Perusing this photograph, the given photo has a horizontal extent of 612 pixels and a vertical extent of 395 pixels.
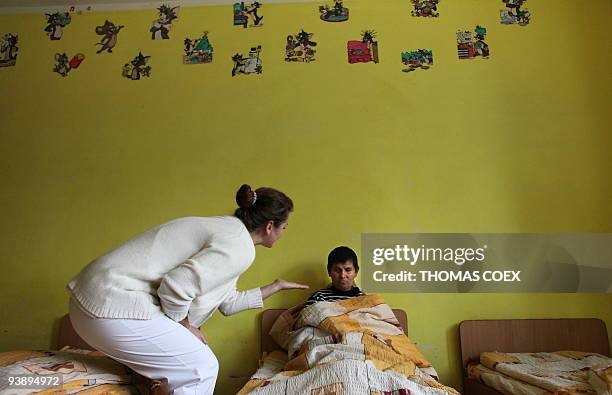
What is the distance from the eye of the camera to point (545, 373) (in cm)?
160

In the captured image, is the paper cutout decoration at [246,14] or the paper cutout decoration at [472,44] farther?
the paper cutout decoration at [246,14]

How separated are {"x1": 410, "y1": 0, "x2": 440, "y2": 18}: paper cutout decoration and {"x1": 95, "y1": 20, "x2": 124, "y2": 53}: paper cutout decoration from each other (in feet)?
5.01

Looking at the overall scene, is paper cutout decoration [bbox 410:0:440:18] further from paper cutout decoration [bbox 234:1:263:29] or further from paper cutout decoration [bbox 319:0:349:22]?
paper cutout decoration [bbox 234:1:263:29]

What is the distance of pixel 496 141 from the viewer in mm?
2240

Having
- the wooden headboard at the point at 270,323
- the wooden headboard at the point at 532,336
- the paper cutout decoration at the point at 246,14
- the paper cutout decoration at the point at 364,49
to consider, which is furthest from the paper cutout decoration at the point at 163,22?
the wooden headboard at the point at 532,336

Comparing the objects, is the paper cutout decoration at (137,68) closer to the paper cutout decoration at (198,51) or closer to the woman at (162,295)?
the paper cutout decoration at (198,51)

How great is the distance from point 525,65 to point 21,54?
101 inches

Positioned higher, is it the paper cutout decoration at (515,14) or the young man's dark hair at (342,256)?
the paper cutout decoration at (515,14)

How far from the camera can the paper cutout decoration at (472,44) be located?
2332 mm

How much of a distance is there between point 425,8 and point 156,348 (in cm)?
205

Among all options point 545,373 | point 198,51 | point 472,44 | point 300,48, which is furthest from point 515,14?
point 545,373

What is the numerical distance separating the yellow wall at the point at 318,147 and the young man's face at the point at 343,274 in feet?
0.42

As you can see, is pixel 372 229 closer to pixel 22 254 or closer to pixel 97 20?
pixel 22 254

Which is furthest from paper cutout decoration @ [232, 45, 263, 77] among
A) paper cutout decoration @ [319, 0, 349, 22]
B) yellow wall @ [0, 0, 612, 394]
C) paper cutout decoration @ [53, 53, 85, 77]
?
paper cutout decoration @ [53, 53, 85, 77]
